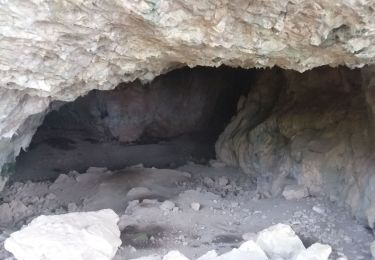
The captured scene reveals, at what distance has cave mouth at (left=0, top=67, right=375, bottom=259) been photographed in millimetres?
5203

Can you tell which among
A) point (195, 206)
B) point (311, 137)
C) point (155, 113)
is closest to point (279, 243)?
point (195, 206)

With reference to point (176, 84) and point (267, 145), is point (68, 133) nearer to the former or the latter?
point (176, 84)

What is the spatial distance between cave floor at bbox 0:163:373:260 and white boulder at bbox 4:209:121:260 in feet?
1.66

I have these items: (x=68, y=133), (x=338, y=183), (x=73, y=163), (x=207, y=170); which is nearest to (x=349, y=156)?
(x=338, y=183)

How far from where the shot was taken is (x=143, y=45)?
4410mm

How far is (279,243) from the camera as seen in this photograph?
13.5ft

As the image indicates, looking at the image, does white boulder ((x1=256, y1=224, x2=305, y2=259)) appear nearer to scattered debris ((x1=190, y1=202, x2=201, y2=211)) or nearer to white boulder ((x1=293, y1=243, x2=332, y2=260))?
white boulder ((x1=293, y1=243, x2=332, y2=260))

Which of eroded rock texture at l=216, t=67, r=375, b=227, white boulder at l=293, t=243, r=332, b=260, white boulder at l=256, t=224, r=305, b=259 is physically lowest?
white boulder at l=256, t=224, r=305, b=259

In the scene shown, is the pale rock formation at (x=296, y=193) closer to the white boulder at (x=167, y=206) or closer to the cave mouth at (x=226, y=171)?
the cave mouth at (x=226, y=171)

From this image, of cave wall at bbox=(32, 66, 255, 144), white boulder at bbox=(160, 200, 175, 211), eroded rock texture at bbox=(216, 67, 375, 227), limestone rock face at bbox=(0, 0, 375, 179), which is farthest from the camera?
cave wall at bbox=(32, 66, 255, 144)

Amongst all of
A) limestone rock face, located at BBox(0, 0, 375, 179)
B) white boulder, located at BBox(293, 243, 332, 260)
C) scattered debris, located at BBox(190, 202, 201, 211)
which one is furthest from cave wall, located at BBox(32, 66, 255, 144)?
white boulder, located at BBox(293, 243, 332, 260)

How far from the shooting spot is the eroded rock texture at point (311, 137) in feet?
18.0

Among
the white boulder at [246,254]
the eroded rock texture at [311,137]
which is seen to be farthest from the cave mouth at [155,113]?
the white boulder at [246,254]

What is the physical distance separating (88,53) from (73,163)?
466 centimetres
